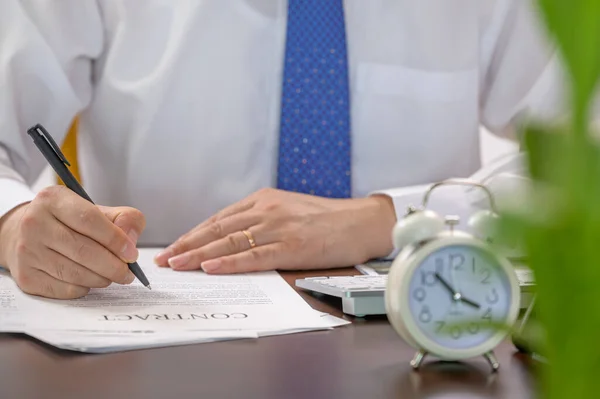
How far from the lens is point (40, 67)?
4.60 feet

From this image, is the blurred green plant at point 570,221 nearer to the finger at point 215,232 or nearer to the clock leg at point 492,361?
the clock leg at point 492,361

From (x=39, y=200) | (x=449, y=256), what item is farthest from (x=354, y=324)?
(x=39, y=200)

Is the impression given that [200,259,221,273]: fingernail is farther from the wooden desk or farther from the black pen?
the wooden desk

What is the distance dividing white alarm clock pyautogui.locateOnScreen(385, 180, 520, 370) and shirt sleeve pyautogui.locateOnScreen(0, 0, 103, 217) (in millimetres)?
960

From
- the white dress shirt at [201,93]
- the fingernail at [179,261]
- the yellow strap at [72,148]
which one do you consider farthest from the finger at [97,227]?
the yellow strap at [72,148]

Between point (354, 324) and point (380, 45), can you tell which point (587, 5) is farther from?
point (380, 45)

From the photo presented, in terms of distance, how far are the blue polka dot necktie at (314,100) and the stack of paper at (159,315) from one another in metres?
0.58

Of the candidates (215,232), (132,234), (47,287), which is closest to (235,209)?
(215,232)

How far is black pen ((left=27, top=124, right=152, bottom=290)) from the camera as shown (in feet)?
2.69

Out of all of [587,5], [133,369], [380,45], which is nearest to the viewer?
[587,5]

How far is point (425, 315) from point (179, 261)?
1.76 ft

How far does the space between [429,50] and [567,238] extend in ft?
4.78

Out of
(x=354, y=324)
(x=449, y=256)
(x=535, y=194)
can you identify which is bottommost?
(x=354, y=324)

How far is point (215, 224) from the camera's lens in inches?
44.2
